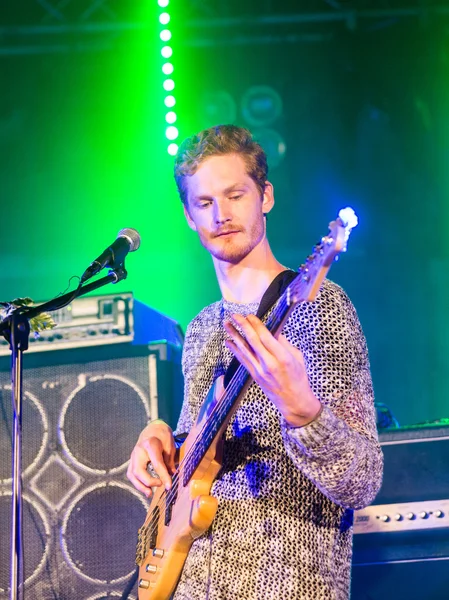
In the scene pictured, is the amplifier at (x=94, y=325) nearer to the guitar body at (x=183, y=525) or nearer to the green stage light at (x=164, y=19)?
the guitar body at (x=183, y=525)

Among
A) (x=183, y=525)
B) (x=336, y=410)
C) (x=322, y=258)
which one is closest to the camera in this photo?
(x=322, y=258)

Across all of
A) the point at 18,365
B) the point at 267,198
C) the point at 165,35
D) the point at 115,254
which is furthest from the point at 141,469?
the point at 165,35

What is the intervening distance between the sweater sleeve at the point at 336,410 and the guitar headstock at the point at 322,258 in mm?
286

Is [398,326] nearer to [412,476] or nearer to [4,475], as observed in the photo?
[412,476]

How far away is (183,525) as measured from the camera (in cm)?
187

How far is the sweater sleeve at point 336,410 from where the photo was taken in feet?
5.25

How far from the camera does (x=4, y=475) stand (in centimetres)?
293

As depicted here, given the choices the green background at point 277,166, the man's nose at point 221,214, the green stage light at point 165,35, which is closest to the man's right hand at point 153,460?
the man's nose at point 221,214

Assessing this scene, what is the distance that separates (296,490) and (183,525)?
307 millimetres

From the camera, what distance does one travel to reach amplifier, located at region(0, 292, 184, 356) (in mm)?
2881

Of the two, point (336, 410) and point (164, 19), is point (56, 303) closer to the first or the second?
point (336, 410)

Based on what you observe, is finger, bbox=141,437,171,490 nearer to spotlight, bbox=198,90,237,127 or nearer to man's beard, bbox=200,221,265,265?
man's beard, bbox=200,221,265,265

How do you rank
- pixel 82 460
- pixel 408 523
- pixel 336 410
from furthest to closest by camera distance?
pixel 82 460 → pixel 408 523 → pixel 336 410

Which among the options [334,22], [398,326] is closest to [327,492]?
Answer: [398,326]
